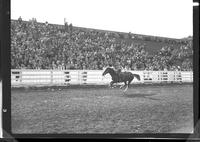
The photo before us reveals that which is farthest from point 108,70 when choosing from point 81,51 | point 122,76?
point 81,51

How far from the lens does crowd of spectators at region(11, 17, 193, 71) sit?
3244mm

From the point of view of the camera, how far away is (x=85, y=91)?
10.6 ft

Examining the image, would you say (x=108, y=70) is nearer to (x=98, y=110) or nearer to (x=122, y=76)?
(x=122, y=76)

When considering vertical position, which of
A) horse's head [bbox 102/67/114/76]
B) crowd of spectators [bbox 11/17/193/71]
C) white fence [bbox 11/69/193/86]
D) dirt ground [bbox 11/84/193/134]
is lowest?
dirt ground [bbox 11/84/193/134]

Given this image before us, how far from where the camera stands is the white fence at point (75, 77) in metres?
3.21

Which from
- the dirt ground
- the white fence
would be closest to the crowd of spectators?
the white fence

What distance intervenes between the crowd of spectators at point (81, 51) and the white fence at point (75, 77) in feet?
0.15

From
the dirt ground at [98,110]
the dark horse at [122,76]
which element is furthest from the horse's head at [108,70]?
the dirt ground at [98,110]

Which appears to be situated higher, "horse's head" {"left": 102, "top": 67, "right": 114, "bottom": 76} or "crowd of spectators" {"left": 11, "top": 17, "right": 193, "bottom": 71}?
"crowd of spectators" {"left": 11, "top": 17, "right": 193, "bottom": 71}

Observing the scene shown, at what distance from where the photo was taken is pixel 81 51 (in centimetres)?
329

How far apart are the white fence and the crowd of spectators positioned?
5 centimetres

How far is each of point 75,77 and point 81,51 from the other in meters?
0.25

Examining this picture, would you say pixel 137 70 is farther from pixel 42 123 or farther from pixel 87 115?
pixel 42 123

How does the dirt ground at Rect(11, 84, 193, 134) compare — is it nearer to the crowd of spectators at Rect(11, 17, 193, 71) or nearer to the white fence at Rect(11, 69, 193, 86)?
the white fence at Rect(11, 69, 193, 86)
